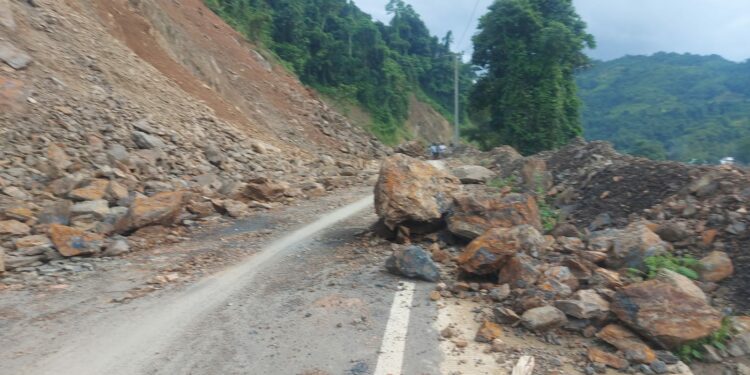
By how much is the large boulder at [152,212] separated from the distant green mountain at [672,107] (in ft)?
82.1

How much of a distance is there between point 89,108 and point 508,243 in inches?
403

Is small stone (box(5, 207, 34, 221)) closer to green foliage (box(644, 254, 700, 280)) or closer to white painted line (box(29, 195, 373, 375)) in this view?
white painted line (box(29, 195, 373, 375))

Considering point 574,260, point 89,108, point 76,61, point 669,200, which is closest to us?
point 574,260

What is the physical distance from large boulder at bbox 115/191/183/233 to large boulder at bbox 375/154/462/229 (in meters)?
3.42

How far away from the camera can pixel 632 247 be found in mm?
5719

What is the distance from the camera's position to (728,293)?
5266 mm

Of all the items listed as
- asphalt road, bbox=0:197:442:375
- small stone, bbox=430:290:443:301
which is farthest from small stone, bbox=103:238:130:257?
small stone, bbox=430:290:443:301

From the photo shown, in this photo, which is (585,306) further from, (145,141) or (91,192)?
(145,141)

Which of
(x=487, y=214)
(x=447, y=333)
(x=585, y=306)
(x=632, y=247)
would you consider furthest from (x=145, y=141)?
(x=585, y=306)

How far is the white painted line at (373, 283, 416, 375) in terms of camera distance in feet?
12.9

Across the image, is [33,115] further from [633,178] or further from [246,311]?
[633,178]

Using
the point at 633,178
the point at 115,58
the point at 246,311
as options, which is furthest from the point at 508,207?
the point at 115,58

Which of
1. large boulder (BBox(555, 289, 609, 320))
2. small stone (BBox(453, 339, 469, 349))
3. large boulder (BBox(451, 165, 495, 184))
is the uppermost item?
large boulder (BBox(451, 165, 495, 184))

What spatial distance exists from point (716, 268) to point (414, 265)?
3134mm
